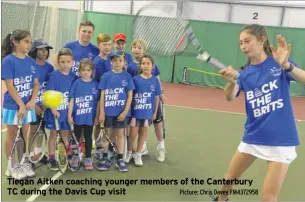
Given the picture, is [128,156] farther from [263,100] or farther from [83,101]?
[263,100]

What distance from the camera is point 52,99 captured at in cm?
338

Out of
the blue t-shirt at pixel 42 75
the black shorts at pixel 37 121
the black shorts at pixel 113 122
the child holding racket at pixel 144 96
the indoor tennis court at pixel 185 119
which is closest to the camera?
the indoor tennis court at pixel 185 119

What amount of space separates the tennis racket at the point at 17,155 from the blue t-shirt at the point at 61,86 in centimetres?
37

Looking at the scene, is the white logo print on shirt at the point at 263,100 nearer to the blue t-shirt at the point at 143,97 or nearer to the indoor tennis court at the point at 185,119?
the indoor tennis court at the point at 185,119

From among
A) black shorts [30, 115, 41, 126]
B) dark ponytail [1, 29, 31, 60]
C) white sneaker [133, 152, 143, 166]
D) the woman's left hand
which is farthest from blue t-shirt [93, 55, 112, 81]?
the woman's left hand

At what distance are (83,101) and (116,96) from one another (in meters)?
0.36

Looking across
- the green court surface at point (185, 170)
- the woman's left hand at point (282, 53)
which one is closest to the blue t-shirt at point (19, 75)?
the green court surface at point (185, 170)

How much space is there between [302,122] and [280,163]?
201 inches

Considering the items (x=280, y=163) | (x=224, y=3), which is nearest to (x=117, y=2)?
(x=224, y=3)

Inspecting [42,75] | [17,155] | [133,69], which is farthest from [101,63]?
[17,155]

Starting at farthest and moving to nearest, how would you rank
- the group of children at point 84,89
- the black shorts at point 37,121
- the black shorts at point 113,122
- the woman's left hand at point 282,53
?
the black shorts at point 113,122
the black shorts at point 37,121
the group of children at point 84,89
the woman's left hand at point 282,53

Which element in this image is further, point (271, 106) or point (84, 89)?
point (84, 89)

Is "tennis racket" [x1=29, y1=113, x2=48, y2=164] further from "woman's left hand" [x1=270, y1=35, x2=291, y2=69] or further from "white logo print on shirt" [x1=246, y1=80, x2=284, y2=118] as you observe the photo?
"woman's left hand" [x1=270, y1=35, x2=291, y2=69]

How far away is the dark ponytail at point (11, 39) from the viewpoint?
130 inches
